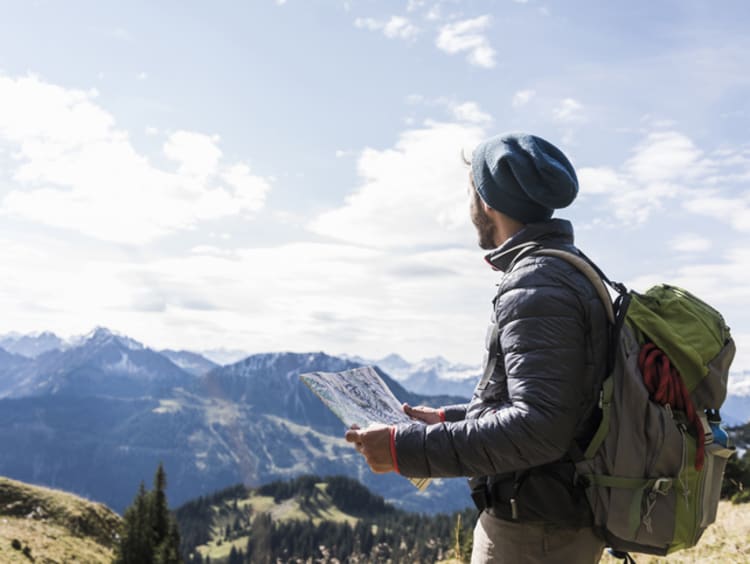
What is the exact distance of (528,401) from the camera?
Answer: 2.89 metres

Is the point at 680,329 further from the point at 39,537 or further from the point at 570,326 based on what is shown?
the point at 39,537

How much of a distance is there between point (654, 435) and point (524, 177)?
150 centimetres

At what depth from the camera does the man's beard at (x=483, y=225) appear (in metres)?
3.70

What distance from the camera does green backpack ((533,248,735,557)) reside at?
2955 millimetres

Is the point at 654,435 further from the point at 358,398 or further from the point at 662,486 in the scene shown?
the point at 358,398

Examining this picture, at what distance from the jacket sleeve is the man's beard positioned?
2.43ft

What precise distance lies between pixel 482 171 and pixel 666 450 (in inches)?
70.5

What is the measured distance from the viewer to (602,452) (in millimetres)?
3020

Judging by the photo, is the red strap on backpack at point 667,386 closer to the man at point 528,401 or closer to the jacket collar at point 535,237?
the man at point 528,401

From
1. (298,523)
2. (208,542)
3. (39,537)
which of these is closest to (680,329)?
(39,537)

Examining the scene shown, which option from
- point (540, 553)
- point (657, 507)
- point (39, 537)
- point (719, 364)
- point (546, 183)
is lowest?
point (39, 537)

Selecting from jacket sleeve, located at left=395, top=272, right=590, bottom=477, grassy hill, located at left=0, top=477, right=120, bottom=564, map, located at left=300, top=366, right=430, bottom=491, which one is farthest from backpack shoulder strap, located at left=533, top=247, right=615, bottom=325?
grassy hill, located at left=0, top=477, right=120, bottom=564

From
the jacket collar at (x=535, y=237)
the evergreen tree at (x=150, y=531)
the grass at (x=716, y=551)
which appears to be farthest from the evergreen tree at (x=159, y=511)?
the jacket collar at (x=535, y=237)

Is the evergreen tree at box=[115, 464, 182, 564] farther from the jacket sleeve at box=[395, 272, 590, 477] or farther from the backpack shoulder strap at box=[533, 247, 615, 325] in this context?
the backpack shoulder strap at box=[533, 247, 615, 325]
